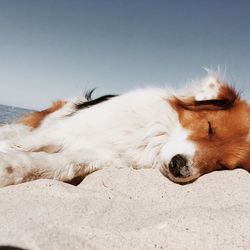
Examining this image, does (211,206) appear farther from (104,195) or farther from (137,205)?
(104,195)

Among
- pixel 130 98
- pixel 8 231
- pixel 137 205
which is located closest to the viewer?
pixel 8 231

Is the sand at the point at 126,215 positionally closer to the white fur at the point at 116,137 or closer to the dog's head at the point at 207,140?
the dog's head at the point at 207,140

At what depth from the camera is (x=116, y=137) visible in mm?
4387

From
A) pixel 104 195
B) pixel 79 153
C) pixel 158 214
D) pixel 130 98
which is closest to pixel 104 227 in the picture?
pixel 158 214

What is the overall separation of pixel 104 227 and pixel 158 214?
558 mm

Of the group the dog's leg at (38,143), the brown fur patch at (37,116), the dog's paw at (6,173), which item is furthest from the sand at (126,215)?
the brown fur patch at (37,116)

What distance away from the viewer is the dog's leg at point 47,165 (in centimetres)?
330

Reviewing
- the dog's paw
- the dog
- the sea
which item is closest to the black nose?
the dog

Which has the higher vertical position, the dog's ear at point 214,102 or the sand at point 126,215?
the dog's ear at point 214,102

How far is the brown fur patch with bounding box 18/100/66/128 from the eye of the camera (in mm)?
5793

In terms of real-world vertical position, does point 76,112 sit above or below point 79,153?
above

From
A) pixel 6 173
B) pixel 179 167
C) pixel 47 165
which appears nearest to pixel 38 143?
pixel 47 165

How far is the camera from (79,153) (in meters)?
4.11

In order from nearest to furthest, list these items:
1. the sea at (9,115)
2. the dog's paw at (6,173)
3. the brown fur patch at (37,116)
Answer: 1. the dog's paw at (6,173)
2. the brown fur patch at (37,116)
3. the sea at (9,115)
